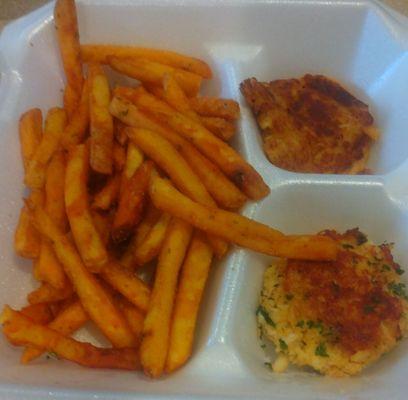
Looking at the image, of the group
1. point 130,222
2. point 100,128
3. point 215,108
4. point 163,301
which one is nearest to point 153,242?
point 130,222

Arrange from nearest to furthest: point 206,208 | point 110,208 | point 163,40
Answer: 1. point 206,208
2. point 110,208
3. point 163,40

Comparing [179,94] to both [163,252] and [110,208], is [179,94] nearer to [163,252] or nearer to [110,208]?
[110,208]

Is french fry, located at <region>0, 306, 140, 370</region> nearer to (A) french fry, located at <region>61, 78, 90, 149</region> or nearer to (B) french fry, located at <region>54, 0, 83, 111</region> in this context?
(A) french fry, located at <region>61, 78, 90, 149</region>

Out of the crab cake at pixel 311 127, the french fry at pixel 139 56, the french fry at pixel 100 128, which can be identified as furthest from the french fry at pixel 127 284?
the french fry at pixel 139 56

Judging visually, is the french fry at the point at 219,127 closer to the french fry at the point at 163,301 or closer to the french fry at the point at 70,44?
the french fry at the point at 163,301

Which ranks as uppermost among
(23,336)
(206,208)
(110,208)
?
(206,208)

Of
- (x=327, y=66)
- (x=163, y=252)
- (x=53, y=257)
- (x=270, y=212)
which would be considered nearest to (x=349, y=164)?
(x=270, y=212)

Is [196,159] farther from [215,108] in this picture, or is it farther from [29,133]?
[29,133]
